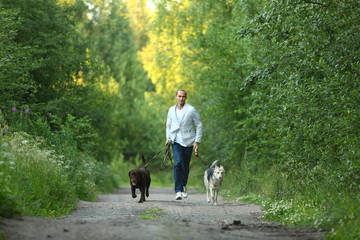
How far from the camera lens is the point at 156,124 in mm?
47094

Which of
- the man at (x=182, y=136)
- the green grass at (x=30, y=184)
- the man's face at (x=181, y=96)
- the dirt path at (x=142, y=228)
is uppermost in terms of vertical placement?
the man's face at (x=181, y=96)

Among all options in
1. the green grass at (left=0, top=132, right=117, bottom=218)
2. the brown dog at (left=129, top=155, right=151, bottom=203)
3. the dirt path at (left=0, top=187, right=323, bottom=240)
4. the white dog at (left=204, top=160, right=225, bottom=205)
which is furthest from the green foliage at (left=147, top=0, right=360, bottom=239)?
the green grass at (left=0, top=132, right=117, bottom=218)

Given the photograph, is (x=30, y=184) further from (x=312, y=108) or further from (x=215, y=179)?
(x=215, y=179)

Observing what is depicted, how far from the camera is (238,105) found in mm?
22906

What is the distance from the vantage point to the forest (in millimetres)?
10906

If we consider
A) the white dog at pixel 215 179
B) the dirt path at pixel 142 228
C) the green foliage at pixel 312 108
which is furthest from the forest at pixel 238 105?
the white dog at pixel 215 179

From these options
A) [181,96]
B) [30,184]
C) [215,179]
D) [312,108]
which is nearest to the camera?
[30,184]

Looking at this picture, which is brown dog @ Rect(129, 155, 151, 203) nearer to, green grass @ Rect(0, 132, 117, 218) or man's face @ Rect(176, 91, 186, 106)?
green grass @ Rect(0, 132, 117, 218)

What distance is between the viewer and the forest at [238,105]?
35.8 ft

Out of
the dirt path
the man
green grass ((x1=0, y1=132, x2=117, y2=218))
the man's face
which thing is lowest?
the dirt path

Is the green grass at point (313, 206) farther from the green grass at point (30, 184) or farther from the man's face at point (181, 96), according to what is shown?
the green grass at point (30, 184)

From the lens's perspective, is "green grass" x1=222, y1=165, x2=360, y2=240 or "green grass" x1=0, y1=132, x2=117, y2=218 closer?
"green grass" x1=222, y1=165, x2=360, y2=240

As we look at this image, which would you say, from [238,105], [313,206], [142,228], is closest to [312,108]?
[313,206]

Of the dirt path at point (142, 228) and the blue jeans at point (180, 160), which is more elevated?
the blue jeans at point (180, 160)
